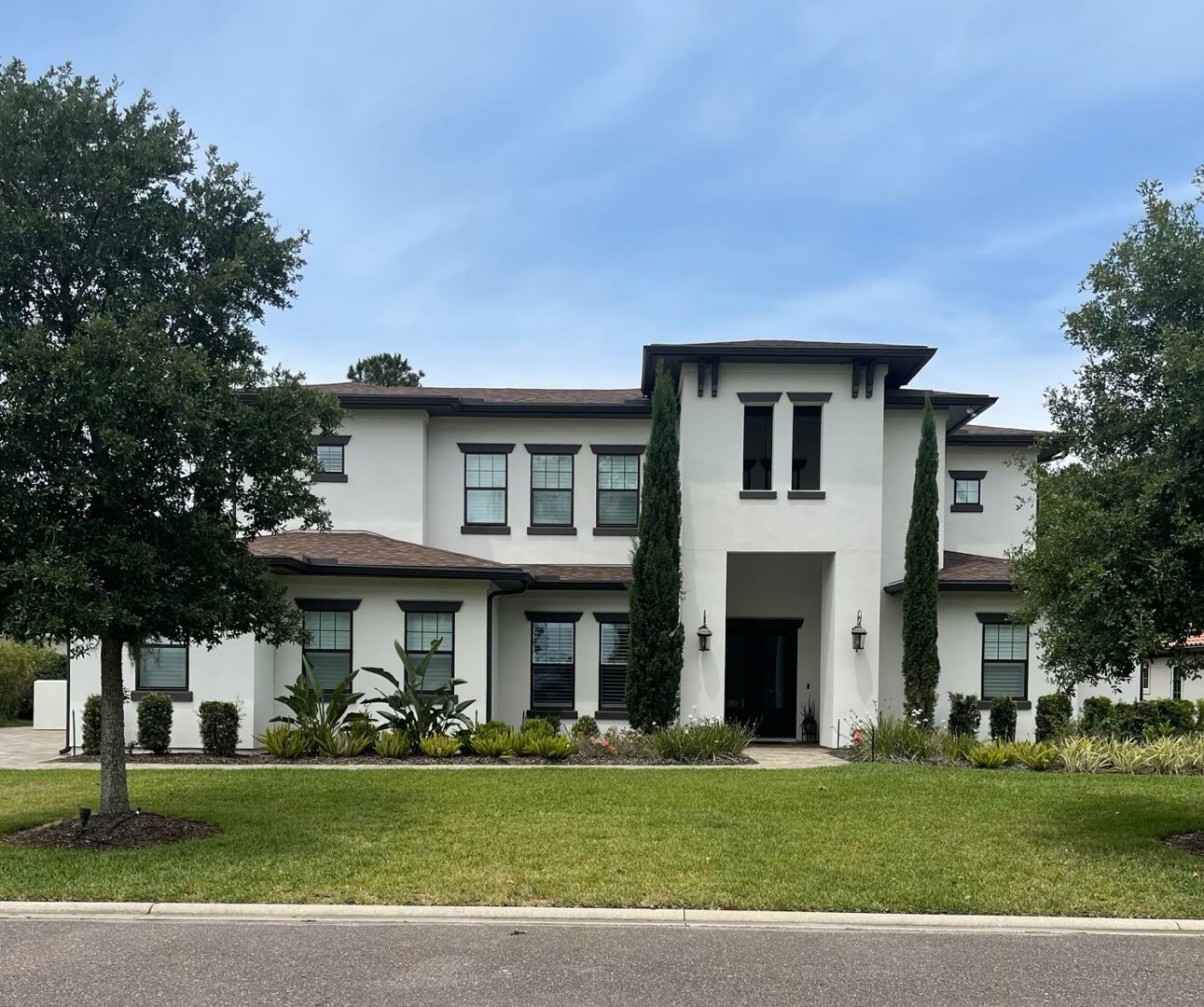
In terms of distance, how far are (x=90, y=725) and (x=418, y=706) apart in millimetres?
5914

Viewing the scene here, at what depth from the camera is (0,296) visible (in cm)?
948

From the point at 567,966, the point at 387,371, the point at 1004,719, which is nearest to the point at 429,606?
the point at 1004,719

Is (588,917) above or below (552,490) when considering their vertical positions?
below

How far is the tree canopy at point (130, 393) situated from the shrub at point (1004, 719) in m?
14.2

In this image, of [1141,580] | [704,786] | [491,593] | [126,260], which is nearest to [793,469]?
[491,593]

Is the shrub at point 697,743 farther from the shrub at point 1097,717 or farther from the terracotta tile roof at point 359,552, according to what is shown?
the shrub at point 1097,717

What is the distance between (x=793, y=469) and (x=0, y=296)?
1468 cm

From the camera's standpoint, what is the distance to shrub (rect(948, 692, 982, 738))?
19078 mm

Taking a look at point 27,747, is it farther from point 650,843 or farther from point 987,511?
point 987,511

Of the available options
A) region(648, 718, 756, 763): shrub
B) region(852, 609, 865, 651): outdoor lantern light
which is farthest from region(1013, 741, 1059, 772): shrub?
region(648, 718, 756, 763): shrub

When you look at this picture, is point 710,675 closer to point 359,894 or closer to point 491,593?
point 491,593

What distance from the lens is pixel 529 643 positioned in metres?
20.2

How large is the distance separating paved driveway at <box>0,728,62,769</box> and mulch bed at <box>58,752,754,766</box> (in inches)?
26.9

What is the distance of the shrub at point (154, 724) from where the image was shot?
55.8 ft
